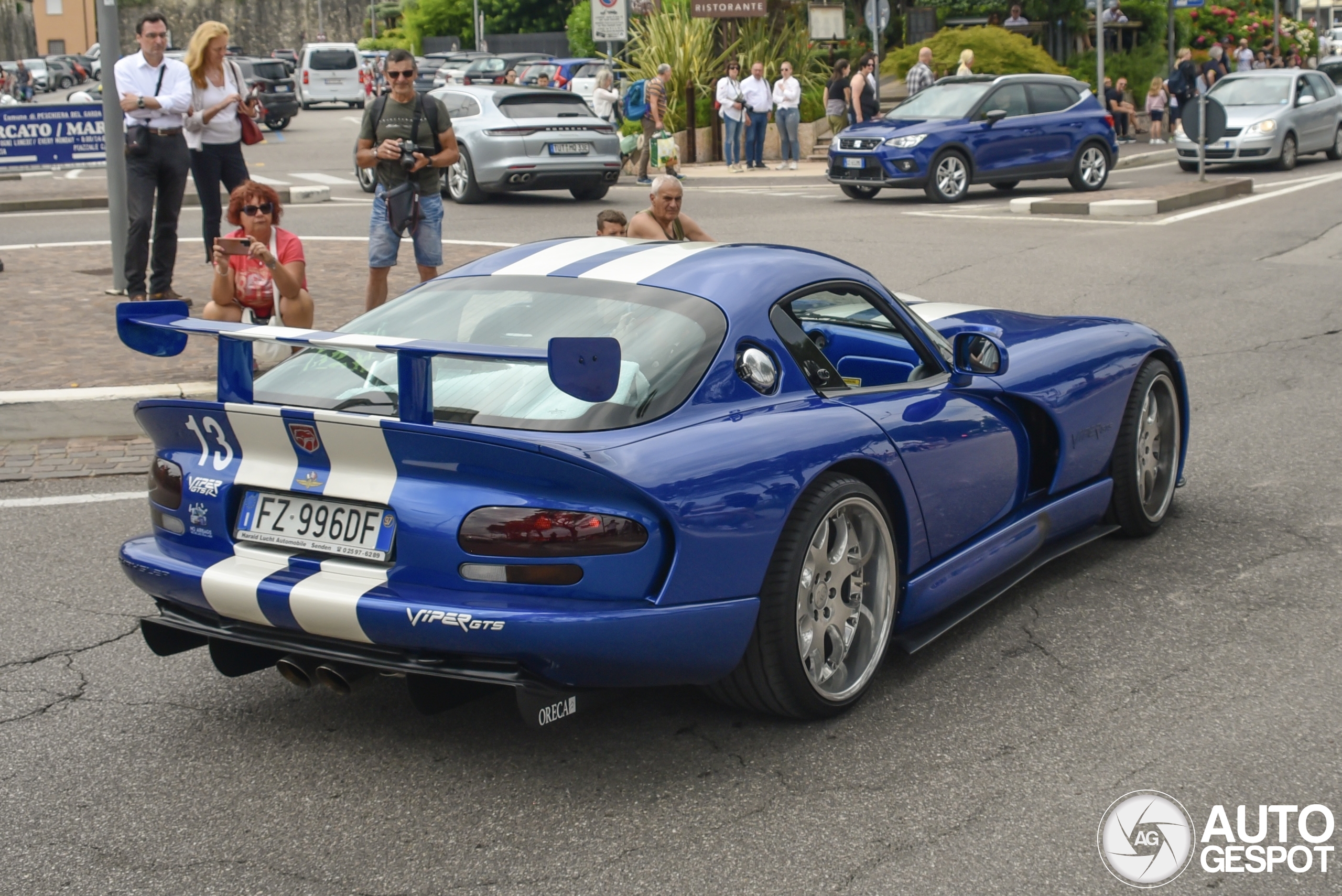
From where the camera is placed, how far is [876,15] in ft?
90.8

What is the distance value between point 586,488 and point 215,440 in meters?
1.08

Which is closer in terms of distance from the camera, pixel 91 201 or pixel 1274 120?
pixel 91 201

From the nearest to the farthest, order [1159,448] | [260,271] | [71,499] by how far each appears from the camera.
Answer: [1159,448] < [71,499] < [260,271]

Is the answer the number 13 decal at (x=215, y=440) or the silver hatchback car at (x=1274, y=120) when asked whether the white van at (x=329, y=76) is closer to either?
the silver hatchback car at (x=1274, y=120)

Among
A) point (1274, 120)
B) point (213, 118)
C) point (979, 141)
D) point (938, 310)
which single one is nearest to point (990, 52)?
point (1274, 120)

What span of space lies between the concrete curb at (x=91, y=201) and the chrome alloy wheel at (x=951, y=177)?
26.9 feet

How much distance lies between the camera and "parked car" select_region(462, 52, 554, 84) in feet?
152

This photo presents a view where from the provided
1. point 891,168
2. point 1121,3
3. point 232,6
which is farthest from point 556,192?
point 232,6

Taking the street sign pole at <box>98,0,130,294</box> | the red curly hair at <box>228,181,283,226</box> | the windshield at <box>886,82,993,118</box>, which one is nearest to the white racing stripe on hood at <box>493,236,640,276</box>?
the red curly hair at <box>228,181,283,226</box>

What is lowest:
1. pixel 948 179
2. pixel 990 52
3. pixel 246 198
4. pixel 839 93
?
pixel 246 198

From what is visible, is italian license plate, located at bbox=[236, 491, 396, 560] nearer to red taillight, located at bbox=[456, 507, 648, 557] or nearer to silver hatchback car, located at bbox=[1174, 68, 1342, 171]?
red taillight, located at bbox=[456, 507, 648, 557]

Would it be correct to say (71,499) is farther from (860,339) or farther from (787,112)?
(787,112)

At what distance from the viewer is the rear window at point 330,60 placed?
51.6 meters

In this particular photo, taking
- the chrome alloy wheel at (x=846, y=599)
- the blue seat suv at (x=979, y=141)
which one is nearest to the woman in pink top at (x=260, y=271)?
the chrome alloy wheel at (x=846, y=599)
